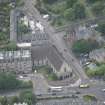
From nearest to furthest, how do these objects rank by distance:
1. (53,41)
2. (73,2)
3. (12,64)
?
(12,64), (53,41), (73,2)

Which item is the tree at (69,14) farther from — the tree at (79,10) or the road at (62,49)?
the road at (62,49)

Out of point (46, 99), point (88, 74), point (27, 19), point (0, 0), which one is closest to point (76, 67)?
point (88, 74)

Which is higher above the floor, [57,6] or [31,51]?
[57,6]

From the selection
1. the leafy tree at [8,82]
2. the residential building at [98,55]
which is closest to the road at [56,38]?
the residential building at [98,55]

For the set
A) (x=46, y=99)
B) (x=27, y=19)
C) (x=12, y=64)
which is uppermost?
(x=27, y=19)

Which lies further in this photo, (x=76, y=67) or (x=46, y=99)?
(x=76, y=67)

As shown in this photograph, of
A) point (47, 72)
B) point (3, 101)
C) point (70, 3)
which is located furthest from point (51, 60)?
point (70, 3)

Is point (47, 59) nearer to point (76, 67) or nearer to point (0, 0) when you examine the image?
point (76, 67)

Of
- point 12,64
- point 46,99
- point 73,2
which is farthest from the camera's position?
point 73,2
